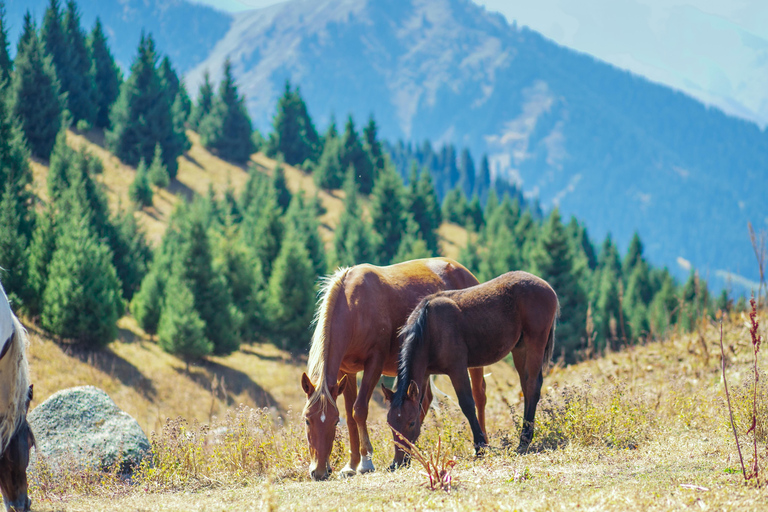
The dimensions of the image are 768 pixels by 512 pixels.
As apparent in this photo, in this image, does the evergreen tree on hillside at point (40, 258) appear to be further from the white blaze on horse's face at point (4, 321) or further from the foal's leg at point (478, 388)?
the foal's leg at point (478, 388)

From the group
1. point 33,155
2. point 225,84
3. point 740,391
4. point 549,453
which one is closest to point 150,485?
point 549,453

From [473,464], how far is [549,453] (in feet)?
3.30

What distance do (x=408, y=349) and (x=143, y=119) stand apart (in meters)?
41.9

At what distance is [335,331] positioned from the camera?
703cm

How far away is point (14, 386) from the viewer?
5547 millimetres

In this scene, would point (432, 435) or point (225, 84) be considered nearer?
point (432, 435)

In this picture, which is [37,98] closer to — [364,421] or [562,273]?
[562,273]

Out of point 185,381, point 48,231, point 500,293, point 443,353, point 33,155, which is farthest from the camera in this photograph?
point 33,155

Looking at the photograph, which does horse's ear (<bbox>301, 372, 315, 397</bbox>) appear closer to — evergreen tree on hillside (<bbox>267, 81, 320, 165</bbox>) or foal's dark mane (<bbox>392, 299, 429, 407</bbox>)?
foal's dark mane (<bbox>392, 299, 429, 407</bbox>)

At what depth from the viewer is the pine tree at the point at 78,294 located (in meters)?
18.3

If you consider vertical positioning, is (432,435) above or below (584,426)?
below

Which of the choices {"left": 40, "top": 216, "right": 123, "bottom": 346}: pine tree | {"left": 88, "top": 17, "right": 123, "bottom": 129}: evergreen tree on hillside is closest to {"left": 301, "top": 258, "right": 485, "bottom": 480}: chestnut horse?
{"left": 40, "top": 216, "right": 123, "bottom": 346}: pine tree

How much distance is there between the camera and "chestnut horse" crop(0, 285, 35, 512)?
5422 millimetres

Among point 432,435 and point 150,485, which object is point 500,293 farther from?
point 150,485
